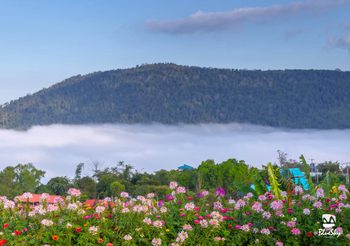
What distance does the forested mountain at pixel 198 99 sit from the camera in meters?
111

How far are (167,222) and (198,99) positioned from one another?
109175mm

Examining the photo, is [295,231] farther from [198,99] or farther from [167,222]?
[198,99]

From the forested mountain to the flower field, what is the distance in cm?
9949

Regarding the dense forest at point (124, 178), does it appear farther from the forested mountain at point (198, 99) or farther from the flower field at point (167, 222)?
the forested mountain at point (198, 99)

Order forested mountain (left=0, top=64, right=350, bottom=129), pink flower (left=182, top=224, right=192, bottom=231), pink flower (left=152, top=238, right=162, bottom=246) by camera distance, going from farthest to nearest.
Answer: forested mountain (left=0, top=64, right=350, bottom=129), pink flower (left=182, top=224, right=192, bottom=231), pink flower (left=152, top=238, right=162, bottom=246)

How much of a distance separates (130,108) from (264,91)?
2602 cm

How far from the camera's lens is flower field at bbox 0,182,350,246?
5.92 m

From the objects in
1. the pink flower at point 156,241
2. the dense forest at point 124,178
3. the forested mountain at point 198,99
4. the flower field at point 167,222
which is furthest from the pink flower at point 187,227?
the forested mountain at point 198,99

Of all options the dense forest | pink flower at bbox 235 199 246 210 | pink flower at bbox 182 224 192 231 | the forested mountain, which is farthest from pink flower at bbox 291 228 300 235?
the forested mountain

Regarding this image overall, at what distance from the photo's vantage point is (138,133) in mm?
92188

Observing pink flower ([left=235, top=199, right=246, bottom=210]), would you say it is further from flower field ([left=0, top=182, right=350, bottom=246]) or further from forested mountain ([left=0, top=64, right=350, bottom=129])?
forested mountain ([left=0, top=64, right=350, bottom=129])

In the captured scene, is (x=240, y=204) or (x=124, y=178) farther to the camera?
(x=124, y=178)

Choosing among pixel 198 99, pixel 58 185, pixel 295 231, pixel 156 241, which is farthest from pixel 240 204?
pixel 198 99

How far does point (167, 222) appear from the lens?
636 centimetres
